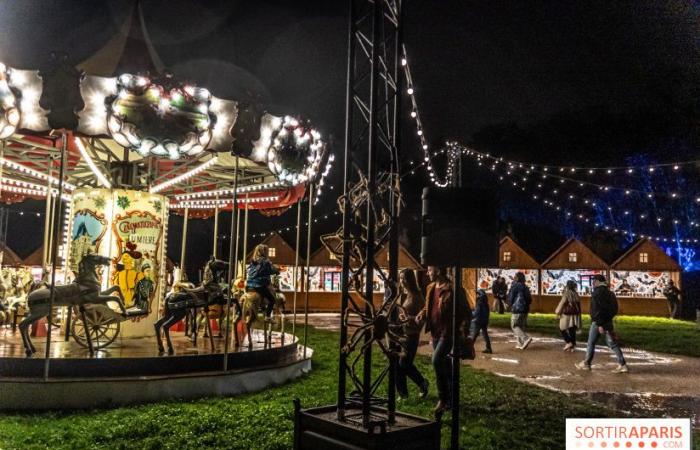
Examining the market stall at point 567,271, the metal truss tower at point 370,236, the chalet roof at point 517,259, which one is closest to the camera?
the metal truss tower at point 370,236

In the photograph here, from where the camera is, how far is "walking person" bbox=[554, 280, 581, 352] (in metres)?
13.3

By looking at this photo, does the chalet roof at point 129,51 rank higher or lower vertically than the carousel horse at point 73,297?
higher

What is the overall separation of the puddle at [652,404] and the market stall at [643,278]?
858 inches

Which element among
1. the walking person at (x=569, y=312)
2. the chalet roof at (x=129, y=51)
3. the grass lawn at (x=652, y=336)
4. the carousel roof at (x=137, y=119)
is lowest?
the grass lawn at (x=652, y=336)

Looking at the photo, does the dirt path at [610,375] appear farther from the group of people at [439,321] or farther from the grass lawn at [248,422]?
the grass lawn at [248,422]

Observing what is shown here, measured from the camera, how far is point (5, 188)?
1484cm

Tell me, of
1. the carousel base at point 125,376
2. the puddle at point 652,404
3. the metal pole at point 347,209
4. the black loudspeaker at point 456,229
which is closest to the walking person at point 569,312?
the puddle at point 652,404

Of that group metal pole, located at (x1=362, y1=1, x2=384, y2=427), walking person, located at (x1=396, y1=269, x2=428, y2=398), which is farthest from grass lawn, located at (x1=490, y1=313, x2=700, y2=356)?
metal pole, located at (x1=362, y1=1, x2=384, y2=427)

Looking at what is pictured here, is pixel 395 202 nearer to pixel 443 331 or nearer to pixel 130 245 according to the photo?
pixel 443 331

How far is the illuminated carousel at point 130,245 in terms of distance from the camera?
735 cm

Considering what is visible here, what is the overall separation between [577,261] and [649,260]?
3.28 m

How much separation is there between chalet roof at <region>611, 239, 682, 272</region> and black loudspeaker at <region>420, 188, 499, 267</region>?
2722cm

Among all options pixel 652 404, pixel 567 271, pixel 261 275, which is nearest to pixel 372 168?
pixel 261 275

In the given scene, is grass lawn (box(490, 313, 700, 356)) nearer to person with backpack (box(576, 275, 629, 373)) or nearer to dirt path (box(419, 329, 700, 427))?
dirt path (box(419, 329, 700, 427))
